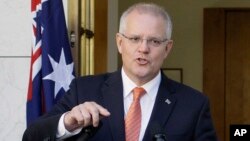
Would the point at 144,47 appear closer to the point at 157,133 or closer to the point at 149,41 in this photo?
the point at 149,41

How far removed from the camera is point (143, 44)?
1.90m

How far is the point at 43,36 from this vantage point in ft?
9.96

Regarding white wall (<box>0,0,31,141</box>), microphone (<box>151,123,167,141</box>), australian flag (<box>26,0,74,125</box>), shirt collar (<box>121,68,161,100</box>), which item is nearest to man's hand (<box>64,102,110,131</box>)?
microphone (<box>151,123,167,141</box>)

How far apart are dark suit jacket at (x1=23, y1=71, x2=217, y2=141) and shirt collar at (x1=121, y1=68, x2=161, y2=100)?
18mm

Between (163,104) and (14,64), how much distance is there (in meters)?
1.53

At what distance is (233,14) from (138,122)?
4.29 m

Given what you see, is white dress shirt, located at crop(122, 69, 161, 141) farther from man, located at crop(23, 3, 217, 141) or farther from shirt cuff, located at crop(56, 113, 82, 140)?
shirt cuff, located at crop(56, 113, 82, 140)

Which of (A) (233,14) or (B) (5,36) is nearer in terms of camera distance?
(B) (5,36)

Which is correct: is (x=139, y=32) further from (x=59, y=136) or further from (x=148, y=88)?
(x=59, y=136)

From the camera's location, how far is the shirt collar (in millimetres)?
2016

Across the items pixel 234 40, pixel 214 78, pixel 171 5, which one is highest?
pixel 171 5

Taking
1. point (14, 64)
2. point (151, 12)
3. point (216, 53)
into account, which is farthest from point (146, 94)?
point (216, 53)

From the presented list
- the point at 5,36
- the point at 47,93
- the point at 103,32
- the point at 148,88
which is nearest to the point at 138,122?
the point at 148,88

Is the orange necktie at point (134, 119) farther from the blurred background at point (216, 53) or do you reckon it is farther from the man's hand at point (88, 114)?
the blurred background at point (216, 53)
